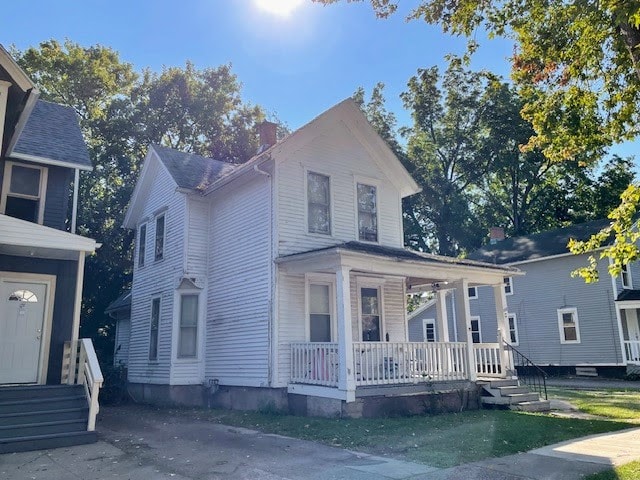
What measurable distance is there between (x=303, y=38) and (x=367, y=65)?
2052 mm

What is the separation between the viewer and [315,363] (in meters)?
11.7

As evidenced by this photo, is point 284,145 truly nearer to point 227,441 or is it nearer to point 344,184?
point 344,184

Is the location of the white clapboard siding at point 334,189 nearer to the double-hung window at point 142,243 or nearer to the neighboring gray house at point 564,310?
the double-hung window at point 142,243

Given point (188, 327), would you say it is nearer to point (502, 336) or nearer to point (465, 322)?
point (465, 322)

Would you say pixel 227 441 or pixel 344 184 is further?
pixel 344 184

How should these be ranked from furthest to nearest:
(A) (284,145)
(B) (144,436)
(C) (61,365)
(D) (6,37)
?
1. (D) (6,37)
2. (A) (284,145)
3. (C) (61,365)
4. (B) (144,436)

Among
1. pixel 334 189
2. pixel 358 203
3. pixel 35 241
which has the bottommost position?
pixel 35 241

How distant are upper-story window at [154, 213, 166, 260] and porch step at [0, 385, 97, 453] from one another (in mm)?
7071

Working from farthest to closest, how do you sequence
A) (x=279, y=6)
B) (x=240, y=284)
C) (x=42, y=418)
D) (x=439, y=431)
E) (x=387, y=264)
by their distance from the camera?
(x=240, y=284), (x=279, y=6), (x=387, y=264), (x=439, y=431), (x=42, y=418)

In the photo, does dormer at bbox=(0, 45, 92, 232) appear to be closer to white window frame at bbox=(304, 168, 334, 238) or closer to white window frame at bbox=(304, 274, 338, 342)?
white window frame at bbox=(304, 168, 334, 238)

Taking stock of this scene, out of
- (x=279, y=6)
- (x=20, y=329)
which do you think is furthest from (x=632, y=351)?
(x=20, y=329)

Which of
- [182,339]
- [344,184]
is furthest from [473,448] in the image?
[182,339]

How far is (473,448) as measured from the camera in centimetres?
795

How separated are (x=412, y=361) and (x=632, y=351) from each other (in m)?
16.5
